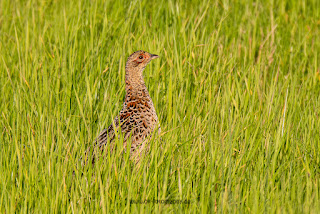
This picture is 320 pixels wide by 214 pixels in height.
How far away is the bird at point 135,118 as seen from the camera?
404 centimetres

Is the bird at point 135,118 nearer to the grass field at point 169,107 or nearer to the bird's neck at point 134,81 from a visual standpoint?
the bird's neck at point 134,81

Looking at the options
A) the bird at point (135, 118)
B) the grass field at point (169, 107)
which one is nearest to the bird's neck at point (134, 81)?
the bird at point (135, 118)

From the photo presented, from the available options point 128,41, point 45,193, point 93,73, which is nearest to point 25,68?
point 93,73

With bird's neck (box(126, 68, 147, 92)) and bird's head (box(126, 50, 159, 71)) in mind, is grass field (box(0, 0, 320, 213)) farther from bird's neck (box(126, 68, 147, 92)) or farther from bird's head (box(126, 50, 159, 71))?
bird's head (box(126, 50, 159, 71))

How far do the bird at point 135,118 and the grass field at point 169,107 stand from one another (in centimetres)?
12

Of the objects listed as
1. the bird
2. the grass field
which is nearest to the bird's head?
the bird

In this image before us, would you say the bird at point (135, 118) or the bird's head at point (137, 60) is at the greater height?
the bird's head at point (137, 60)

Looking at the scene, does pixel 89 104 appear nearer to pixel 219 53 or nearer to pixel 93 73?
pixel 93 73

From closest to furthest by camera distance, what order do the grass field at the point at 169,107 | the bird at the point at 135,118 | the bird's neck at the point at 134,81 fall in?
the grass field at the point at 169,107 < the bird at the point at 135,118 < the bird's neck at the point at 134,81

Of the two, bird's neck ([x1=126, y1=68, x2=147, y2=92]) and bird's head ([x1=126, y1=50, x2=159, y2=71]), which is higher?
bird's head ([x1=126, y1=50, x2=159, y2=71])

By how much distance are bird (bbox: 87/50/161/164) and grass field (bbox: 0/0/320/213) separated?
12cm

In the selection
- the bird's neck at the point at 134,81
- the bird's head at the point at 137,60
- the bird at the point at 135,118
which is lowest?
the bird at the point at 135,118

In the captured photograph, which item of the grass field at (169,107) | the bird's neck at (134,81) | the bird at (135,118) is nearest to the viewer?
the grass field at (169,107)

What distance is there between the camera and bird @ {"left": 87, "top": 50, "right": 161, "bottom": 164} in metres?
4.04
